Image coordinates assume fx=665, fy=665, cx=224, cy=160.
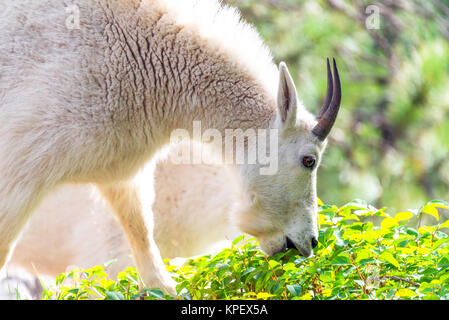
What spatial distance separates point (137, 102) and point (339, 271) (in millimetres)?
1415

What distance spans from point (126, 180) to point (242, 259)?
37.3 inches

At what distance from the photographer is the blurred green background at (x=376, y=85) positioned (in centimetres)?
734

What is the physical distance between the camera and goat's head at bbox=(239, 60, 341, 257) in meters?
3.56

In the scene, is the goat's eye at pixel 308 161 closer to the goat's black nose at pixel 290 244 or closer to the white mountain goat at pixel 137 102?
the white mountain goat at pixel 137 102

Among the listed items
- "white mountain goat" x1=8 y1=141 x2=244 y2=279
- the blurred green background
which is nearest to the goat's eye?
"white mountain goat" x1=8 y1=141 x2=244 y2=279

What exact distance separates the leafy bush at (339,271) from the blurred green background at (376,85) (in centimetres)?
404

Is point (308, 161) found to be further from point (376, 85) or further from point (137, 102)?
point (376, 85)

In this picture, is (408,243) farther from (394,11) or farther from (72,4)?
(394,11)

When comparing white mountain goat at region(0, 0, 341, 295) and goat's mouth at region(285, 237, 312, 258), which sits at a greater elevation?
white mountain goat at region(0, 0, 341, 295)

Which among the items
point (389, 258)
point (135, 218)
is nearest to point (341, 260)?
point (389, 258)

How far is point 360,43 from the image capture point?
29.8 ft

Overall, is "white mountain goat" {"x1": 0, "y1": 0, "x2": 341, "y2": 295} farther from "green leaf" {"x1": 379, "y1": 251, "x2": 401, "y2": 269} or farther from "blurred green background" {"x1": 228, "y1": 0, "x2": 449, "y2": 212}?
"blurred green background" {"x1": 228, "y1": 0, "x2": 449, "y2": 212}
